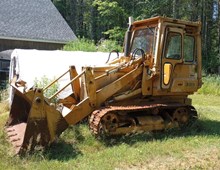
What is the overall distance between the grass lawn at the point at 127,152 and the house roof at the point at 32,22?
1461cm

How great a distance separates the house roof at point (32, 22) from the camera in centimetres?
2220

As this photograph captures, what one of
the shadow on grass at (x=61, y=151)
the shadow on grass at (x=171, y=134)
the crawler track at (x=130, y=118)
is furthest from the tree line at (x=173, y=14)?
the shadow on grass at (x=61, y=151)

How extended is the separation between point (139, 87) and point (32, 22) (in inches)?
638

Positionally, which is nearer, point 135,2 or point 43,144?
point 43,144

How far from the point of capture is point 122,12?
33.9 meters

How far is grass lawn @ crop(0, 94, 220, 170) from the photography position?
6496 millimetres

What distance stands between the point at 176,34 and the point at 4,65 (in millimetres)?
10535

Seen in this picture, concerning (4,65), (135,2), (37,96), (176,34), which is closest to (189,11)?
(135,2)

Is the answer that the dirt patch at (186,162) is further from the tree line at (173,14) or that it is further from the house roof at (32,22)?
the tree line at (173,14)

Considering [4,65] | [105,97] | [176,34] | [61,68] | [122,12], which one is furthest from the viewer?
[122,12]

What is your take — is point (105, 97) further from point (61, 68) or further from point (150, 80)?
point (61, 68)

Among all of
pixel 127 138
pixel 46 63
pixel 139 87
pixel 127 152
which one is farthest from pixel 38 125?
pixel 46 63

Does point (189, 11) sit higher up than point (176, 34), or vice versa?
point (189, 11)

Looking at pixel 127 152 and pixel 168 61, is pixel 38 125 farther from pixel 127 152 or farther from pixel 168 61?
pixel 168 61
